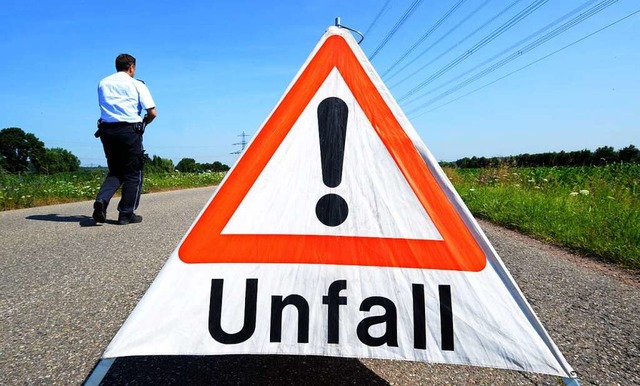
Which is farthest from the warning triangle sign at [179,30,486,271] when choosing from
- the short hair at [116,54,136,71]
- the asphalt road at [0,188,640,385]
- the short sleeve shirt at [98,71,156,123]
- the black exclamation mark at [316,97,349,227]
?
the short hair at [116,54,136,71]

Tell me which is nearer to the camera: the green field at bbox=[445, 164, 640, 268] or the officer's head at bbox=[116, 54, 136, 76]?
the green field at bbox=[445, 164, 640, 268]

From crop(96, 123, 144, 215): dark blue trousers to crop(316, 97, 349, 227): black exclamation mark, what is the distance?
165 inches

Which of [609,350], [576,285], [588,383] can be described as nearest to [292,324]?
[588,383]

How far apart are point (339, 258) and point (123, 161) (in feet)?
14.8

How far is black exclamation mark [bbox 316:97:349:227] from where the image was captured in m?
1.22

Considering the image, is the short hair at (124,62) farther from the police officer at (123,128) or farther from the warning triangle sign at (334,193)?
the warning triangle sign at (334,193)

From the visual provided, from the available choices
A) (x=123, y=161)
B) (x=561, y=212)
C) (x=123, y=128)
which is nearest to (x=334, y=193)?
(x=123, y=128)

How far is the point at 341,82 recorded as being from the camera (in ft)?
4.30

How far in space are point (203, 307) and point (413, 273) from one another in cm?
63

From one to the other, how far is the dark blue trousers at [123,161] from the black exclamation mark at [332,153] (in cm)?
420

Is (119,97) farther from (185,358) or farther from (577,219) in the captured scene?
(577,219)

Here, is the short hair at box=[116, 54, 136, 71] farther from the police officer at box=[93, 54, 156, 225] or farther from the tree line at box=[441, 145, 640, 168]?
the tree line at box=[441, 145, 640, 168]

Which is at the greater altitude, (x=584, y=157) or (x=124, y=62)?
(x=584, y=157)

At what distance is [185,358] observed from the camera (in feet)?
5.19
